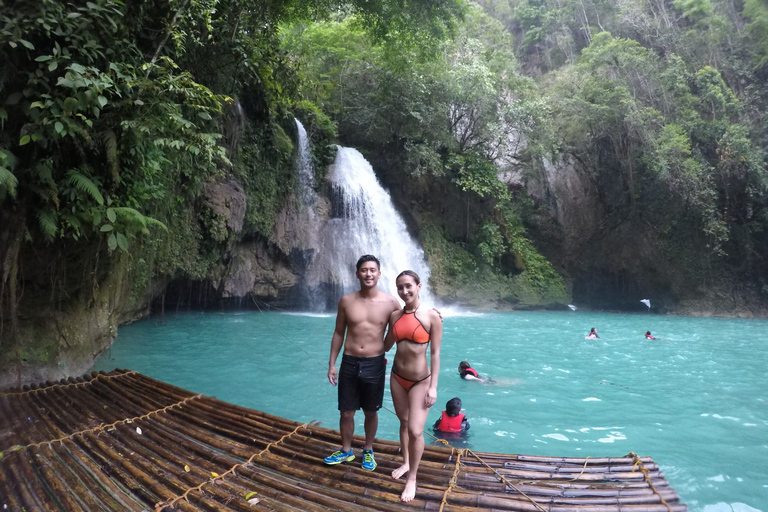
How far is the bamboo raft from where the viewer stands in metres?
2.73

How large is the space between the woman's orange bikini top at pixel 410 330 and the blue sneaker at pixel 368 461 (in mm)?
886

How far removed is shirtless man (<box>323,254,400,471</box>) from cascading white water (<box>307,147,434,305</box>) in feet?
40.3

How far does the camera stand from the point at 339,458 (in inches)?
128

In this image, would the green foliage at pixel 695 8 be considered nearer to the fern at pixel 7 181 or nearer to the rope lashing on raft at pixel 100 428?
the rope lashing on raft at pixel 100 428

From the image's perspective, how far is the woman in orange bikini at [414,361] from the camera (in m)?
2.90

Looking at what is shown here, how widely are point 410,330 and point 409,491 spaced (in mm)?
967

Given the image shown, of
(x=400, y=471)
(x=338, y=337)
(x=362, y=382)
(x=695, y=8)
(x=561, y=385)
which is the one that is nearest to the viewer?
(x=400, y=471)

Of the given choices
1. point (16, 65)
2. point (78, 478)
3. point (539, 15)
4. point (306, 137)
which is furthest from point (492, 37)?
point (78, 478)

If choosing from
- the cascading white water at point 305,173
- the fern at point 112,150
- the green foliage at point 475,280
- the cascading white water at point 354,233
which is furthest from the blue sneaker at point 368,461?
the green foliage at point 475,280

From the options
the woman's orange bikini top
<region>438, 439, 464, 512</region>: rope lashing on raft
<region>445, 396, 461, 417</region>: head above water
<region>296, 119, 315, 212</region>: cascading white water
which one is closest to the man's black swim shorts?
the woman's orange bikini top

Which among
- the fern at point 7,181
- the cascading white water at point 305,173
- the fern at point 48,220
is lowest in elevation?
the fern at point 48,220

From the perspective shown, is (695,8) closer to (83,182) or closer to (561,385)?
(561,385)

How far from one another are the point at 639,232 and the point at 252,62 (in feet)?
58.8

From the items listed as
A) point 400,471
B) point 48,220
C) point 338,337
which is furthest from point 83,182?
point 400,471
